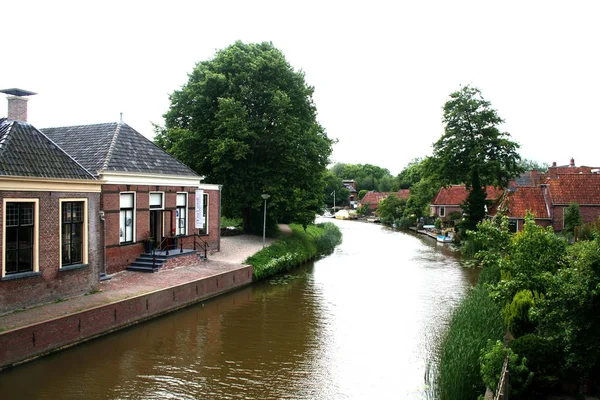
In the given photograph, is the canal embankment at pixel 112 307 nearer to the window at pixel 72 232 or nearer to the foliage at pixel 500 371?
the window at pixel 72 232

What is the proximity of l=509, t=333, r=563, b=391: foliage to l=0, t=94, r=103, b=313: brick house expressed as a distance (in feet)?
37.3

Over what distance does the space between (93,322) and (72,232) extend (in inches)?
119

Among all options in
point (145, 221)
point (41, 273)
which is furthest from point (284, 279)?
point (41, 273)

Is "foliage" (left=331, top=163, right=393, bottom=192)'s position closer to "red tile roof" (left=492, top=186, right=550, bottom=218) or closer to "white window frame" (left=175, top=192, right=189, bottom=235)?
"red tile roof" (left=492, top=186, right=550, bottom=218)

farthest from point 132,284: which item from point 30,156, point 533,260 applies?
point 533,260

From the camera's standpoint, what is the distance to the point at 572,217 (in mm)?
29125

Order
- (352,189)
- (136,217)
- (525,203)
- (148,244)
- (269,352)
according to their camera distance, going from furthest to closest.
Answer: (352,189)
(525,203)
(148,244)
(136,217)
(269,352)

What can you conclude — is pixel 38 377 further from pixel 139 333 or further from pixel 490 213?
pixel 490 213

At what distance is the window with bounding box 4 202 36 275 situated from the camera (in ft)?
39.5

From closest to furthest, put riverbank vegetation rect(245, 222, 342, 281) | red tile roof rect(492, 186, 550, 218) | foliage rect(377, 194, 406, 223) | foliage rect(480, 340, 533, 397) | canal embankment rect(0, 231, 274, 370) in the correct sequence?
foliage rect(480, 340, 533, 397) < canal embankment rect(0, 231, 274, 370) < riverbank vegetation rect(245, 222, 342, 281) < red tile roof rect(492, 186, 550, 218) < foliage rect(377, 194, 406, 223)

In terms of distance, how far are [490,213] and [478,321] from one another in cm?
2944

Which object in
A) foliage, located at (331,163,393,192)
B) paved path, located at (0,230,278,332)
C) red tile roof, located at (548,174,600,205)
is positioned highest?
foliage, located at (331,163,393,192)

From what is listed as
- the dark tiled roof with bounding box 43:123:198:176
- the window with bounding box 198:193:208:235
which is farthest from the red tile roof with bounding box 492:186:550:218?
the dark tiled roof with bounding box 43:123:198:176

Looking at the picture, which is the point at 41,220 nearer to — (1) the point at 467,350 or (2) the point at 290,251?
(1) the point at 467,350
